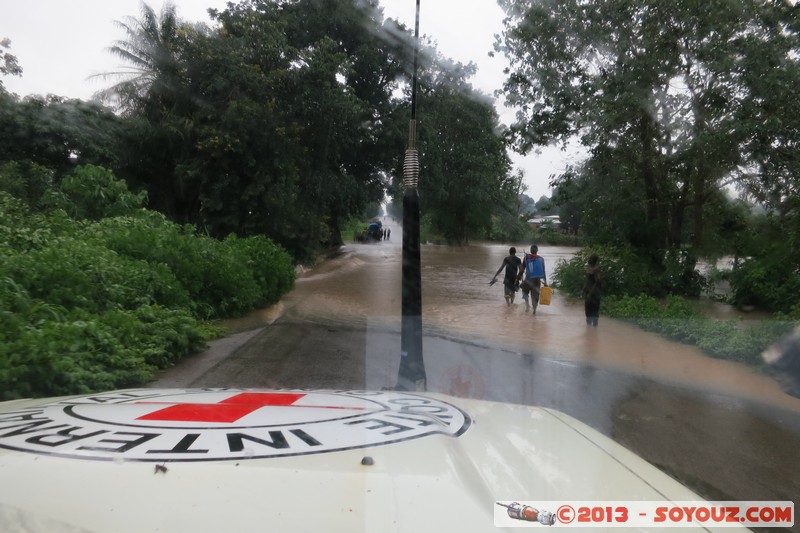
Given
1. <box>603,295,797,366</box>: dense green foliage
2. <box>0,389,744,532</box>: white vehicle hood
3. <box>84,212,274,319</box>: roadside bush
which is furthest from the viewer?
<box>84,212,274,319</box>: roadside bush

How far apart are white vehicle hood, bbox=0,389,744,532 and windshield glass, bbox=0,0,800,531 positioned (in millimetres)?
78

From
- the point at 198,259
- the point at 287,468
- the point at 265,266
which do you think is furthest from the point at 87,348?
the point at 265,266

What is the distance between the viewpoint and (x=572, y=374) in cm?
863

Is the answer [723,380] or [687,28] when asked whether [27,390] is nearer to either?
[723,380]

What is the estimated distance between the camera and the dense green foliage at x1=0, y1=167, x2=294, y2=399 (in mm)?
5469

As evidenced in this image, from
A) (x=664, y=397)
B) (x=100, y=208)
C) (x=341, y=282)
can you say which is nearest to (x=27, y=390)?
(x=664, y=397)

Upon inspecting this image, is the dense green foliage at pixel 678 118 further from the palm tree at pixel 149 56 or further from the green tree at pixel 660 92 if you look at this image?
the palm tree at pixel 149 56

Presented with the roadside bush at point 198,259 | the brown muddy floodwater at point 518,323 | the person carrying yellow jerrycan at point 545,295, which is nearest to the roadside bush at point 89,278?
the roadside bush at point 198,259

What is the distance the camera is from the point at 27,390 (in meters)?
5.09

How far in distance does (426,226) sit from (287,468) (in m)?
25.5

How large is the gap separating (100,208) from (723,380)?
39.1ft

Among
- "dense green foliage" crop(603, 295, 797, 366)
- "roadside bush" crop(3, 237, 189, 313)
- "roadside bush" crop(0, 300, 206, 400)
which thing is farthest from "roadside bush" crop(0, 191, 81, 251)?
"dense green foliage" crop(603, 295, 797, 366)

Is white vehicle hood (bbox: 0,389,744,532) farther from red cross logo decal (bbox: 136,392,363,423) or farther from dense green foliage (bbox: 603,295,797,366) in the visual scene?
dense green foliage (bbox: 603,295,797,366)

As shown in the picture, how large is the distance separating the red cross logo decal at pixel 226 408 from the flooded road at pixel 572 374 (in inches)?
129
